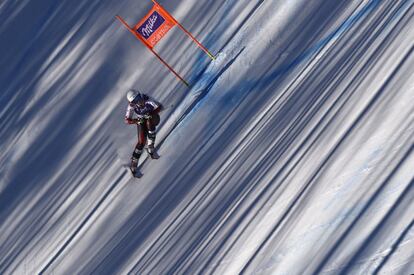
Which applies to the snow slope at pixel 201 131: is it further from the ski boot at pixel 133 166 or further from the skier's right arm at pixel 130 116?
the skier's right arm at pixel 130 116

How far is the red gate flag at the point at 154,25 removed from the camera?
32.7 ft

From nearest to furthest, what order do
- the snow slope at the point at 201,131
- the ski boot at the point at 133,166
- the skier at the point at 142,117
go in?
the skier at the point at 142,117 < the snow slope at the point at 201,131 < the ski boot at the point at 133,166

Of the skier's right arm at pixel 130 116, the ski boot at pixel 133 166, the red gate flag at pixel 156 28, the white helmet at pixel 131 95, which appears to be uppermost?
the red gate flag at pixel 156 28

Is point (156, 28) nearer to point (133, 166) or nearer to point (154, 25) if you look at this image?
point (154, 25)

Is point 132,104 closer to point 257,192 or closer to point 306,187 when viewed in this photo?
point 257,192

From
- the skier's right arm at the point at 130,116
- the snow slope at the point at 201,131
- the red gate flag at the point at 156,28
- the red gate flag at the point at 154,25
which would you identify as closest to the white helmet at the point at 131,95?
the skier's right arm at the point at 130,116

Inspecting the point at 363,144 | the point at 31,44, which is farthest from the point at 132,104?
the point at 363,144

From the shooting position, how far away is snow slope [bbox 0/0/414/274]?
9.51 m

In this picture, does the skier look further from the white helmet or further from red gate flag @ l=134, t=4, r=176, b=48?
red gate flag @ l=134, t=4, r=176, b=48

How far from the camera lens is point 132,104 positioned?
370 inches

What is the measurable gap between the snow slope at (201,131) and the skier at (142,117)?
36 centimetres

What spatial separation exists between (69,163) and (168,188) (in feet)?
5.82

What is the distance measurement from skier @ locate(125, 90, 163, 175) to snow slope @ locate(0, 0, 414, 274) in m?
0.36

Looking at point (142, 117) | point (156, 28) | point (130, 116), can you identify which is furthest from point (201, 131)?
point (156, 28)
